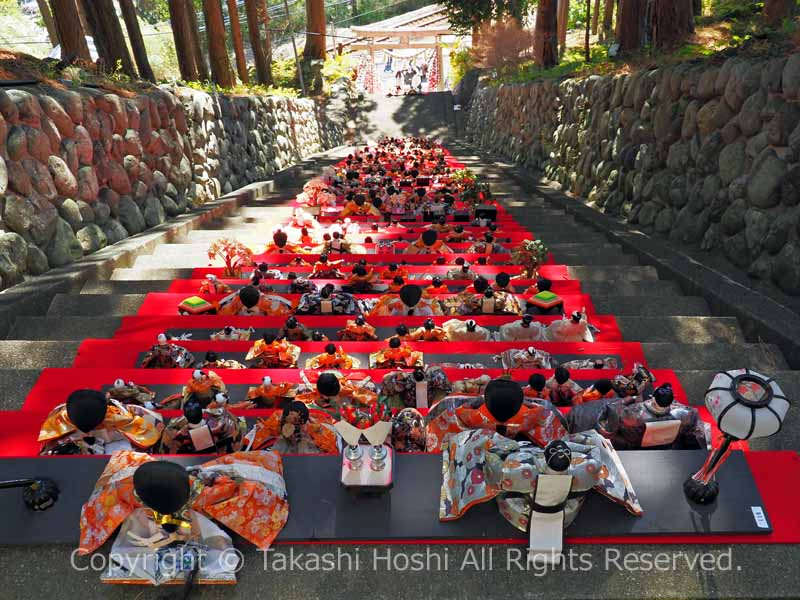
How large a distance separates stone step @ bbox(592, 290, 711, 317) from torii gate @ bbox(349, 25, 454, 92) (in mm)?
29927

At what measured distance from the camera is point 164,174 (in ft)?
26.6

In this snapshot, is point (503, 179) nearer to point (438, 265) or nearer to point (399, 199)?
point (399, 199)

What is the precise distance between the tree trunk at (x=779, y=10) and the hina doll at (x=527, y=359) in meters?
5.77

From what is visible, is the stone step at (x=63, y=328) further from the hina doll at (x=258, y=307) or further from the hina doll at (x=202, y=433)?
the hina doll at (x=202, y=433)

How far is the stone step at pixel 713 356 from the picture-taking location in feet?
12.6

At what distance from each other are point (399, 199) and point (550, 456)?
27.7 feet

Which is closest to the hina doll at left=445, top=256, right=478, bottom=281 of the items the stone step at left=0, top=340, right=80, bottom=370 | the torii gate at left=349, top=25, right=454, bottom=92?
the stone step at left=0, top=340, right=80, bottom=370

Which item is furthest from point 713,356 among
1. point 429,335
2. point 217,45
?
point 217,45

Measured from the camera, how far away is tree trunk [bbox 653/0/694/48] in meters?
7.75

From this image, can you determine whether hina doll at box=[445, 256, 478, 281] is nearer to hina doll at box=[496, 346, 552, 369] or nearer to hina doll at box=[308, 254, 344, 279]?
hina doll at box=[308, 254, 344, 279]

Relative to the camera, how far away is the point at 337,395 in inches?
125

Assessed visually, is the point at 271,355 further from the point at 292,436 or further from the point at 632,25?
the point at 632,25

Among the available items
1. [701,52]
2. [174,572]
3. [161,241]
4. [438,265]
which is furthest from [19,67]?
[701,52]

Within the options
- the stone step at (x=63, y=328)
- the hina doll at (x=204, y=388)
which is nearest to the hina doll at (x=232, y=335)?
the stone step at (x=63, y=328)
